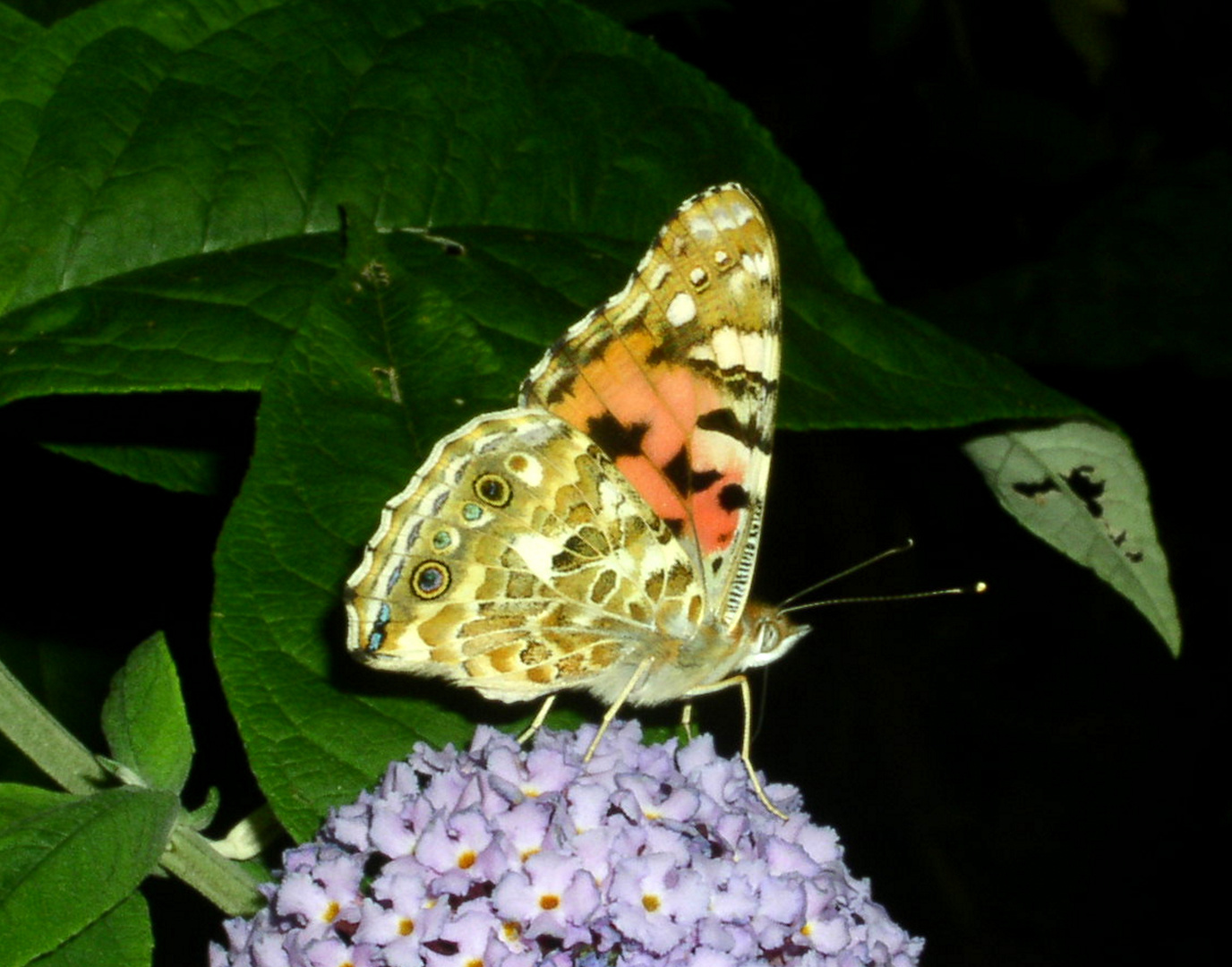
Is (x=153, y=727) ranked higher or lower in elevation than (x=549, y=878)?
higher

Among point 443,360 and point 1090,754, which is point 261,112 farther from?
point 1090,754

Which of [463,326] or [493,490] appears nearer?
[463,326]

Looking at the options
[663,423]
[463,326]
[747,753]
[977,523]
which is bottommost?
[977,523]

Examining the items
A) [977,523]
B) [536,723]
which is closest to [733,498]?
[536,723]

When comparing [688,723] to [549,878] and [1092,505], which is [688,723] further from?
[1092,505]

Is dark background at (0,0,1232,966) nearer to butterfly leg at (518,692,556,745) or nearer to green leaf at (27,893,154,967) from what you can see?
butterfly leg at (518,692,556,745)

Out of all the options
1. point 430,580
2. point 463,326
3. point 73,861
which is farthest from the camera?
point 430,580

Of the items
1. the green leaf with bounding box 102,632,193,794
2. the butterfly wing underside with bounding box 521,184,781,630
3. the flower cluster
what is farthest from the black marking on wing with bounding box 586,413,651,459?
the green leaf with bounding box 102,632,193,794

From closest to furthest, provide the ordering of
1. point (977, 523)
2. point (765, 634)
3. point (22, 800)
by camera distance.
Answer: point (22, 800) → point (765, 634) → point (977, 523)
